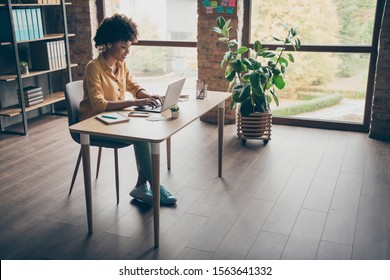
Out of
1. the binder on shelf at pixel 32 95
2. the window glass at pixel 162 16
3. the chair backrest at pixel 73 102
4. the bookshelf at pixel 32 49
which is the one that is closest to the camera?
the chair backrest at pixel 73 102

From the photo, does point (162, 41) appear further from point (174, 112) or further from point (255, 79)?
point (174, 112)

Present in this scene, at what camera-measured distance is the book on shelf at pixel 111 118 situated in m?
2.73

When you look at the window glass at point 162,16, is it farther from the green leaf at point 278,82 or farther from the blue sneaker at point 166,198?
the blue sneaker at point 166,198

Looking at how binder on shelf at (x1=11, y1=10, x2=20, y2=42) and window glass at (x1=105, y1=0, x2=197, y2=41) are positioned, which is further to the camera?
window glass at (x1=105, y1=0, x2=197, y2=41)

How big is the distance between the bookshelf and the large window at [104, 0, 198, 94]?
0.74 m

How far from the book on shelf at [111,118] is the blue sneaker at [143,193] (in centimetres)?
66

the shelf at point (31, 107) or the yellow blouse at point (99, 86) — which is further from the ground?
the yellow blouse at point (99, 86)

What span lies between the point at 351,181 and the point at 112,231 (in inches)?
79.3

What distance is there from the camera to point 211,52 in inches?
205

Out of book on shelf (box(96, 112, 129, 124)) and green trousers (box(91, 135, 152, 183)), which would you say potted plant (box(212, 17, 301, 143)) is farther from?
book on shelf (box(96, 112, 129, 124))

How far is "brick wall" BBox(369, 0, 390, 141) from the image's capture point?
4.48 m

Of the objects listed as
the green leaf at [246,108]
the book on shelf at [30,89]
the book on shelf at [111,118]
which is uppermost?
the book on shelf at [111,118]

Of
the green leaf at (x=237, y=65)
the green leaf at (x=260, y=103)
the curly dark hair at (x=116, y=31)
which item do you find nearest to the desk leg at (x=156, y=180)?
the curly dark hair at (x=116, y=31)

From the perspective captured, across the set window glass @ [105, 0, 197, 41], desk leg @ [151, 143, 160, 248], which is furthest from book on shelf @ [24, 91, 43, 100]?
desk leg @ [151, 143, 160, 248]
